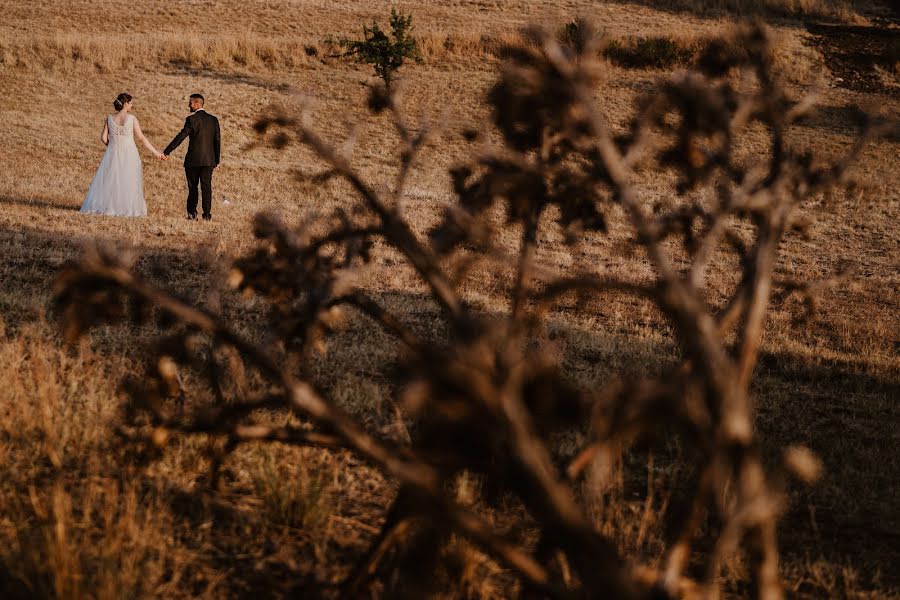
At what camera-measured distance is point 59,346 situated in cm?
485

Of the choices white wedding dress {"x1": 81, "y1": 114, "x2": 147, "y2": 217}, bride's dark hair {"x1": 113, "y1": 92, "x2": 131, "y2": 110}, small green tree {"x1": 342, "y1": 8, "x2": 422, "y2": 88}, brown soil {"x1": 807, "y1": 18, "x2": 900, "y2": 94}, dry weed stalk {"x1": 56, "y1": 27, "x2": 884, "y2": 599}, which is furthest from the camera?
brown soil {"x1": 807, "y1": 18, "x2": 900, "y2": 94}

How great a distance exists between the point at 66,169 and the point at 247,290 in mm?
14968

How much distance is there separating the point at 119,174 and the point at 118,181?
5.5 inches

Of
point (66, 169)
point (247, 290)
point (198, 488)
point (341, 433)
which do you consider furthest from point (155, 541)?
point (66, 169)

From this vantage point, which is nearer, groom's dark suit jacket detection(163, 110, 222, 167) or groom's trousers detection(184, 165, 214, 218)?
groom's dark suit jacket detection(163, 110, 222, 167)

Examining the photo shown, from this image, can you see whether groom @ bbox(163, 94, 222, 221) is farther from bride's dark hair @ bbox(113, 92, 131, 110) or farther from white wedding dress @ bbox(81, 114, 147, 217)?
bride's dark hair @ bbox(113, 92, 131, 110)

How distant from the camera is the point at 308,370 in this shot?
3604mm

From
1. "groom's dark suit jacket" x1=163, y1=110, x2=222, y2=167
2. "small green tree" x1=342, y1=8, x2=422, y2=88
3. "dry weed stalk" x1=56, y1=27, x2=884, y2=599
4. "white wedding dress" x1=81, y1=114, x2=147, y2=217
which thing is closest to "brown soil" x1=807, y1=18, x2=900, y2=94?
"small green tree" x1=342, y1=8, x2=422, y2=88

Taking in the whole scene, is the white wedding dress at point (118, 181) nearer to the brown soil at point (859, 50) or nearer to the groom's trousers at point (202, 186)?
the groom's trousers at point (202, 186)

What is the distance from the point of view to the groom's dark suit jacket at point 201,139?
1217 cm

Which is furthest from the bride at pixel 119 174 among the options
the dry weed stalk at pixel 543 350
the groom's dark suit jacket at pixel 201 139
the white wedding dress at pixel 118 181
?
the dry weed stalk at pixel 543 350

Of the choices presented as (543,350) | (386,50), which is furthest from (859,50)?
(543,350)

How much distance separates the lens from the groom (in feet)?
39.9

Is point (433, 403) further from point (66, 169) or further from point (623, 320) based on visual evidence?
point (66, 169)
